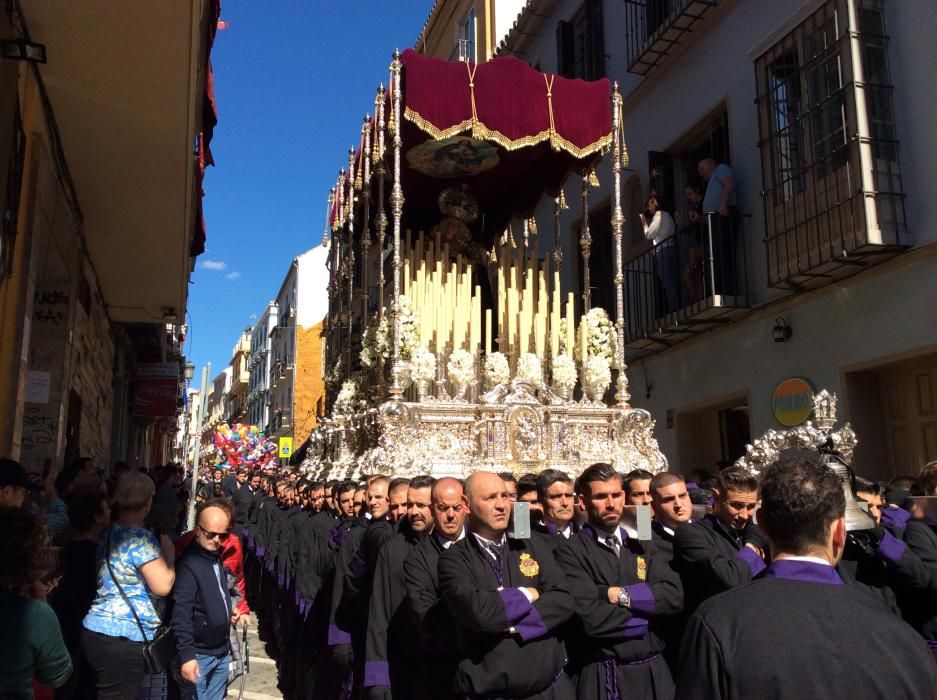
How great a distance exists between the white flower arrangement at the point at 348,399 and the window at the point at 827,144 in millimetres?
5115

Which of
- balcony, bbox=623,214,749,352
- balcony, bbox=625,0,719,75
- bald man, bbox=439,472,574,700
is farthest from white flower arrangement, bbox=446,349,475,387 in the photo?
balcony, bbox=625,0,719,75

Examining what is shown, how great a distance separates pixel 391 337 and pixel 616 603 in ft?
18.6

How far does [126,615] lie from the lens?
12.8 feet

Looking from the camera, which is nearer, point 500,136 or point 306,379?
point 500,136

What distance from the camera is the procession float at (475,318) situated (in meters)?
8.09

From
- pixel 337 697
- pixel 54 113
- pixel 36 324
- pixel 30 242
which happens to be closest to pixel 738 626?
pixel 337 697

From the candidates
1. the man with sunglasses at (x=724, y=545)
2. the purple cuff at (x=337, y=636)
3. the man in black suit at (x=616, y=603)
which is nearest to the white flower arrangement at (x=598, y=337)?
the purple cuff at (x=337, y=636)

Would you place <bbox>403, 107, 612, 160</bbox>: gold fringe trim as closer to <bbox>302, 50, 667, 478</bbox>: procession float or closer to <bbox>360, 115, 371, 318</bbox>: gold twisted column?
<bbox>302, 50, 667, 478</bbox>: procession float

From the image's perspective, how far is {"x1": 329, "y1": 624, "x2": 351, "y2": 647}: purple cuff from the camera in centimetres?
474

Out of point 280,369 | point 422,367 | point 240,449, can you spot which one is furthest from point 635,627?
point 280,369

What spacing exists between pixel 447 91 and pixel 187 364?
23878mm

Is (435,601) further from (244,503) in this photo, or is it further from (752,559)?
(244,503)

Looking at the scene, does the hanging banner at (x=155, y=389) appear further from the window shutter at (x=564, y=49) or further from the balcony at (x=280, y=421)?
the balcony at (x=280, y=421)

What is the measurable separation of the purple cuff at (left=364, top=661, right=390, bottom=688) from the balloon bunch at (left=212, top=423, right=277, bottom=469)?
22.0 metres
